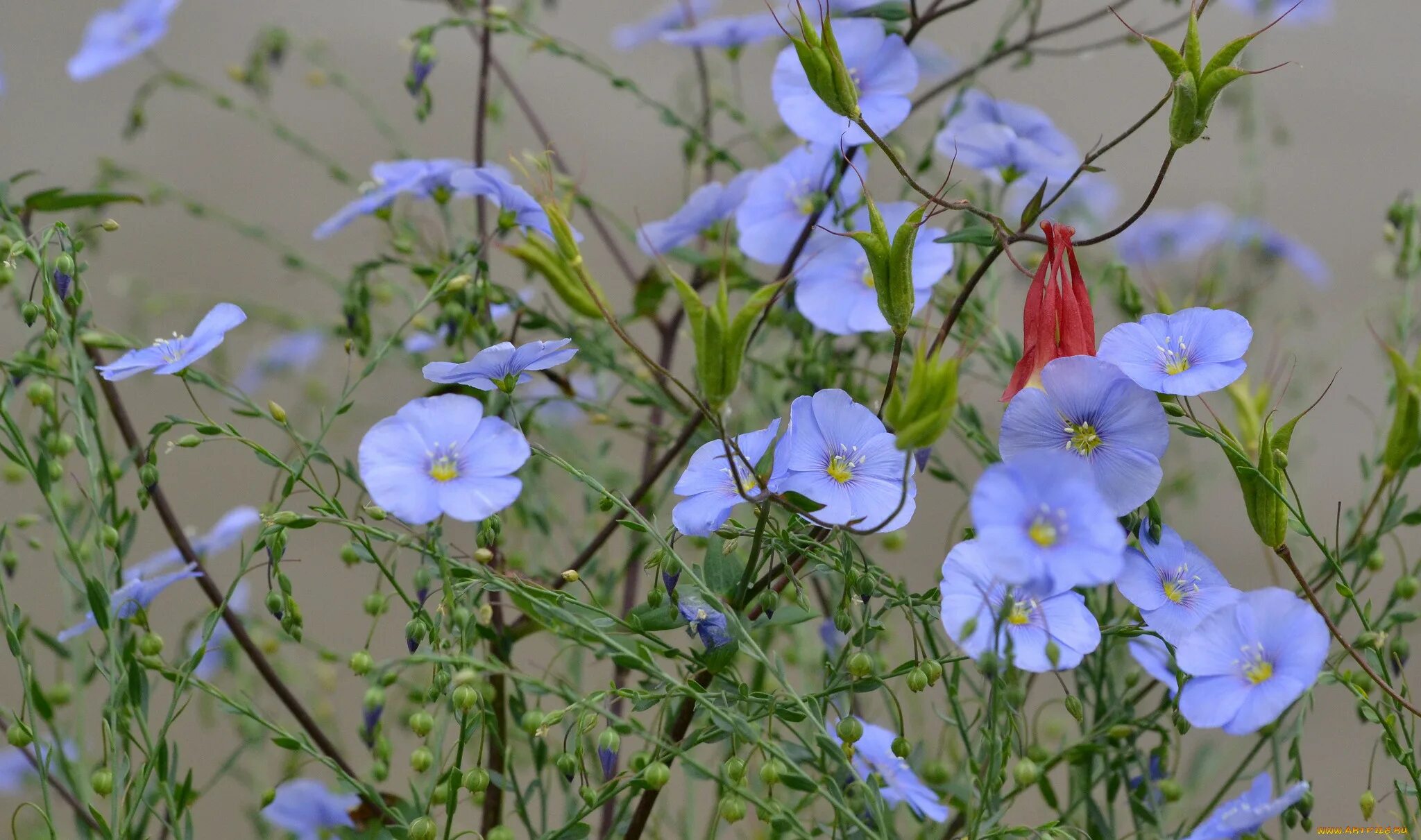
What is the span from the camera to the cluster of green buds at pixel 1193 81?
0.34m

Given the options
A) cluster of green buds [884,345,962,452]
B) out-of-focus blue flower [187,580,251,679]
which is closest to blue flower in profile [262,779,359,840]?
out-of-focus blue flower [187,580,251,679]

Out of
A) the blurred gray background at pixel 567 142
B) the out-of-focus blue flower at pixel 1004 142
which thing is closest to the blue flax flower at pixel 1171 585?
the out-of-focus blue flower at pixel 1004 142

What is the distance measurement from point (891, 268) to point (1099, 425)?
0.07 meters

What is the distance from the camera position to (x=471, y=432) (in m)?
0.36

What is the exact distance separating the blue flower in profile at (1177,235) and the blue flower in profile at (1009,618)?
70cm

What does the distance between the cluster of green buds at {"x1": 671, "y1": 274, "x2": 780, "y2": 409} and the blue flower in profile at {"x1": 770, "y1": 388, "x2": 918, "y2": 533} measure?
0.14 feet

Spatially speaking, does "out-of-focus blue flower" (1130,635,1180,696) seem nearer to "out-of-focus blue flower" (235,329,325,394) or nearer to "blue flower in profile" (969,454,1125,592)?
"blue flower in profile" (969,454,1125,592)

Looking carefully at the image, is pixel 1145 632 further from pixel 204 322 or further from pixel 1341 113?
pixel 1341 113

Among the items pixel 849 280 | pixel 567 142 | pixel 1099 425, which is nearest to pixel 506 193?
pixel 849 280

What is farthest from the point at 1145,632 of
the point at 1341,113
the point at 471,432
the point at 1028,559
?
the point at 1341,113

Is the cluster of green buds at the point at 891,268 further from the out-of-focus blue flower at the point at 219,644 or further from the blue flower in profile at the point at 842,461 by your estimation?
the out-of-focus blue flower at the point at 219,644

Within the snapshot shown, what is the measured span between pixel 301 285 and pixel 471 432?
1211 millimetres

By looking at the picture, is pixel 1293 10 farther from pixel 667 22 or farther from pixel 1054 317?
pixel 1054 317

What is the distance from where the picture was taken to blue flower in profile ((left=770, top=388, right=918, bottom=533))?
1.16 ft
